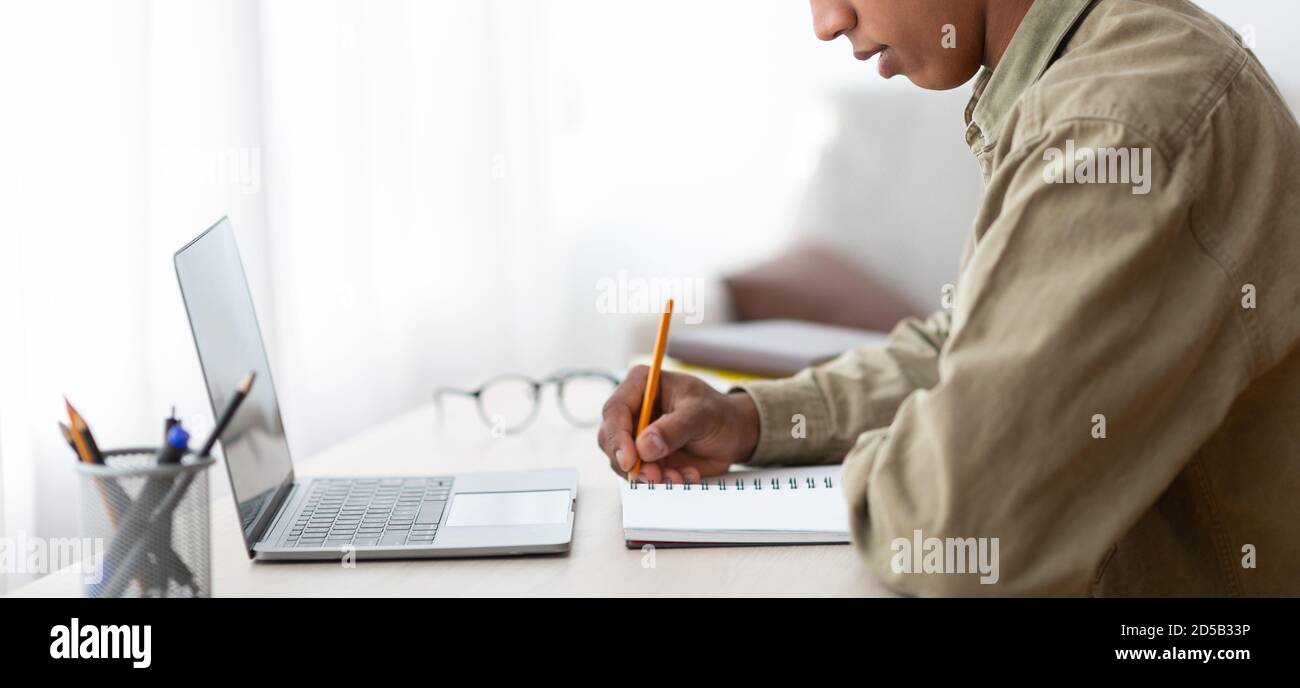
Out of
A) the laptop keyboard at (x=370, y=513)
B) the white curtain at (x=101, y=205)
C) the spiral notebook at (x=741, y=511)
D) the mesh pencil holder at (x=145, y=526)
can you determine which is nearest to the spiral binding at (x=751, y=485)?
the spiral notebook at (x=741, y=511)

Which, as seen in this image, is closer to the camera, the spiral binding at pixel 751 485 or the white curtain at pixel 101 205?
the spiral binding at pixel 751 485

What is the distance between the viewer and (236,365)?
0.90m

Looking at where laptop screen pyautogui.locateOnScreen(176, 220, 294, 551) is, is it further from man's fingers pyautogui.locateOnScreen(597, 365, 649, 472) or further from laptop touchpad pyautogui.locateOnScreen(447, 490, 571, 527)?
man's fingers pyautogui.locateOnScreen(597, 365, 649, 472)

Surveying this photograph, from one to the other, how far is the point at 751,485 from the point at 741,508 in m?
0.09

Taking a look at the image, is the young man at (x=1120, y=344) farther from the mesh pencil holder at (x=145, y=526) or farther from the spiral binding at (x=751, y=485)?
the mesh pencil holder at (x=145, y=526)

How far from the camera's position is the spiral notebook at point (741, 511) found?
880 millimetres

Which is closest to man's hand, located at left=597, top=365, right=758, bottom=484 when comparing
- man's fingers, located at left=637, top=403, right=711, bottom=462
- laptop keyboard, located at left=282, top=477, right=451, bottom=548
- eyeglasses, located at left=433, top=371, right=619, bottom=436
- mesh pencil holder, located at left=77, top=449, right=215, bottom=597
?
man's fingers, located at left=637, top=403, right=711, bottom=462

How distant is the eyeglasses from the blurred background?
819 mm

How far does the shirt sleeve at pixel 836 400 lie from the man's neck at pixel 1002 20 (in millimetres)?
340

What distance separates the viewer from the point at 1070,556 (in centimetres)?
70

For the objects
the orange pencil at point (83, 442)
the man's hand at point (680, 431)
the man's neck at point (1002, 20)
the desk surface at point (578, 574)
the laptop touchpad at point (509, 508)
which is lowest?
the desk surface at point (578, 574)

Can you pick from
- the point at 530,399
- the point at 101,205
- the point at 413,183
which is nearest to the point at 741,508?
the point at 530,399
